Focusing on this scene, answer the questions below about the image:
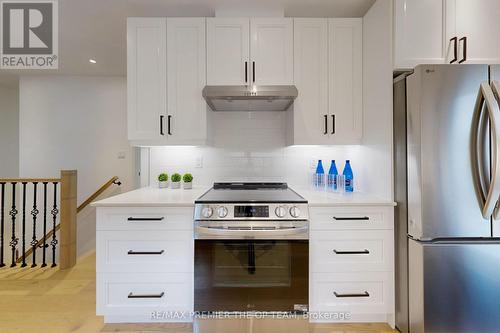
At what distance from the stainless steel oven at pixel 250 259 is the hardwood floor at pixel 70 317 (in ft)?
0.37

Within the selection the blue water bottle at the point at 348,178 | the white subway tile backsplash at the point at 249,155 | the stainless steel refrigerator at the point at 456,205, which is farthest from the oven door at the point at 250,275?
the white subway tile backsplash at the point at 249,155

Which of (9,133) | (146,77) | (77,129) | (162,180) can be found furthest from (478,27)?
(9,133)

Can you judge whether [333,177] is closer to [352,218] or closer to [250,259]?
[352,218]

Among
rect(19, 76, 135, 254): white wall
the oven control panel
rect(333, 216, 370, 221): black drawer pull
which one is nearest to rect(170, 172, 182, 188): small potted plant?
the oven control panel

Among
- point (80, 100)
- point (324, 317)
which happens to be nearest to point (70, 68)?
point (80, 100)

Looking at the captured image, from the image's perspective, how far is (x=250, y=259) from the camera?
1753 millimetres

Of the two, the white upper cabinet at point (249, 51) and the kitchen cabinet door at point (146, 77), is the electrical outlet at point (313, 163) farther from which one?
the kitchen cabinet door at point (146, 77)

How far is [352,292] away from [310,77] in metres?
1.72

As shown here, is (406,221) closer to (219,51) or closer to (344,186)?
(344,186)

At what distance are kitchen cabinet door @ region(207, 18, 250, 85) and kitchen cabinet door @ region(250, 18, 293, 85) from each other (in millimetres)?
60

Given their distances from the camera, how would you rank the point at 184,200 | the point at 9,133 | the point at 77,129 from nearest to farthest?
1. the point at 184,200
2. the point at 77,129
3. the point at 9,133

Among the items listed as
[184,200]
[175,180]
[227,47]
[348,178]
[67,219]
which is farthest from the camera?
[67,219]

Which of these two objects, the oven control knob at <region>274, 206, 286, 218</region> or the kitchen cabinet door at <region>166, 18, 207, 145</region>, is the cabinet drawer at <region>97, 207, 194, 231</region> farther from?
the kitchen cabinet door at <region>166, 18, 207, 145</region>

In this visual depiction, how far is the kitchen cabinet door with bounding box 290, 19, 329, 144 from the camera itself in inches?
89.1
